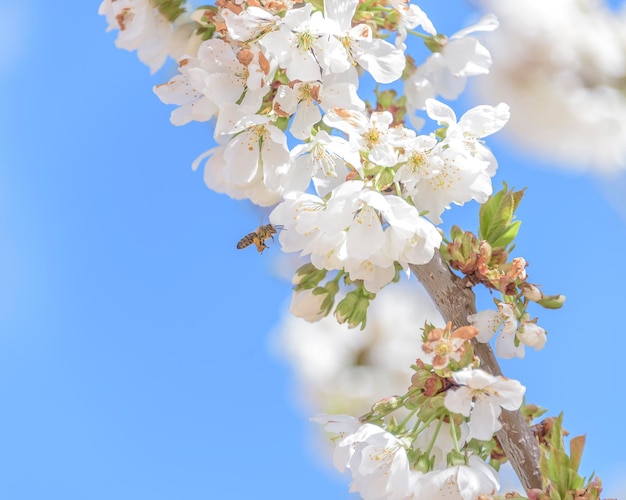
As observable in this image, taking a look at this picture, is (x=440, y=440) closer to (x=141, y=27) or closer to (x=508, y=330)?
(x=508, y=330)

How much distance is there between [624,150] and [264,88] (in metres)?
1.70

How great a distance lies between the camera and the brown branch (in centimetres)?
133

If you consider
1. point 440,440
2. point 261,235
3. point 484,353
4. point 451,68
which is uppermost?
point 451,68

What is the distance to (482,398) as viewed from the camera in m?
1.20

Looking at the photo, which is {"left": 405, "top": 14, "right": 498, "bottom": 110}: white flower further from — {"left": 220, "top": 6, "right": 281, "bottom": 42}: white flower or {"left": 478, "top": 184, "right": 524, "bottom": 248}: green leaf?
{"left": 220, "top": 6, "right": 281, "bottom": 42}: white flower

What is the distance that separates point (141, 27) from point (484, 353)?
1007mm

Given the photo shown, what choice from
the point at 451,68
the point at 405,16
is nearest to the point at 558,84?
the point at 451,68

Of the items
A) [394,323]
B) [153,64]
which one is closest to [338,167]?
[153,64]

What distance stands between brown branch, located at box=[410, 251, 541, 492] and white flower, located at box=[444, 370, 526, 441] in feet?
0.46

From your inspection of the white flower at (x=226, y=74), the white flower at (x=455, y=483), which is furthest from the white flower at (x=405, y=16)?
the white flower at (x=455, y=483)

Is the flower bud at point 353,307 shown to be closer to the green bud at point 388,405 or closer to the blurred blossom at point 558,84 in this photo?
the green bud at point 388,405

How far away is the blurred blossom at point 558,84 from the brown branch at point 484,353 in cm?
131

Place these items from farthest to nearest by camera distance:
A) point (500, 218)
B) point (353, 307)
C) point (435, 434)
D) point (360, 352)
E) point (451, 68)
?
point (360, 352) < point (451, 68) < point (353, 307) < point (500, 218) < point (435, 434)

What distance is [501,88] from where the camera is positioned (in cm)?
265
